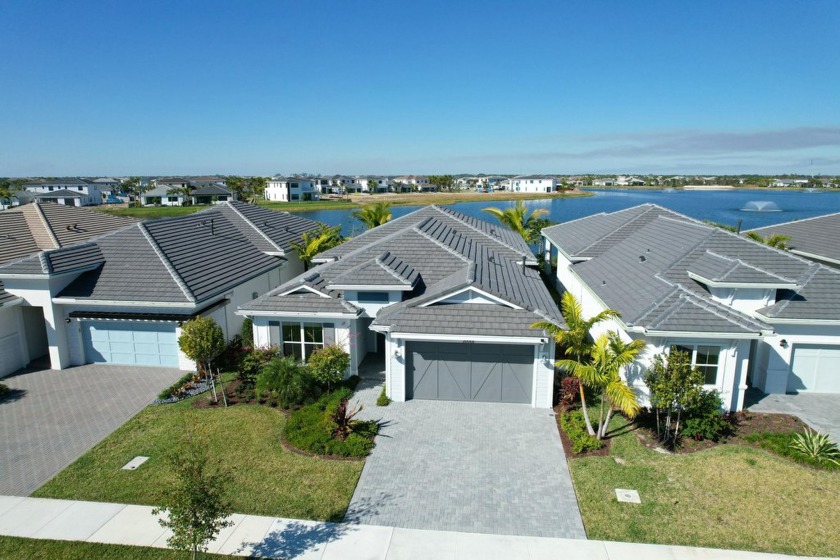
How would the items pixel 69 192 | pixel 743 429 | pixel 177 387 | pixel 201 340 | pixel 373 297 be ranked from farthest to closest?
pixel 69 192
pixel 373 297
pixel 177 387
pixel 201 340
pixel 743 429

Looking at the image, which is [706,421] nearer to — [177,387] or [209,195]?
[177,387]

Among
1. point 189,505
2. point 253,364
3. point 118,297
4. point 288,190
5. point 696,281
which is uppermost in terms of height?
point 288,190

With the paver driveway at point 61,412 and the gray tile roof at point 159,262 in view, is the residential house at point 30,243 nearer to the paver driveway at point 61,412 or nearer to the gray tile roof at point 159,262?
the paver driveway at point 61,412

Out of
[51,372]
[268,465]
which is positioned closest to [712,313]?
[268,465]

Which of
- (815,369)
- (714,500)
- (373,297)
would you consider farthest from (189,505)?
(815,369)

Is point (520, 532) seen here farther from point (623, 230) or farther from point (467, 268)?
point (623, 230)

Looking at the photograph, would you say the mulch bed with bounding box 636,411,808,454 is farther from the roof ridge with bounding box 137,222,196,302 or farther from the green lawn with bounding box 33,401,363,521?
the roof ridge with bounding box 137,222,196,302
